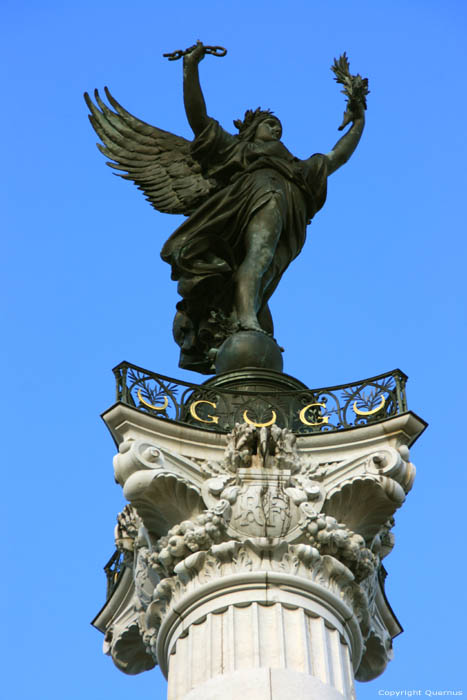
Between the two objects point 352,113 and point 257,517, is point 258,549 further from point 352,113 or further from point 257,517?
point 352,113

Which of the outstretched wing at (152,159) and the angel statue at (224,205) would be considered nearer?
the angel statue at (224,205)

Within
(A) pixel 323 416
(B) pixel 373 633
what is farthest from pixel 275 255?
(B) pixel 373 633

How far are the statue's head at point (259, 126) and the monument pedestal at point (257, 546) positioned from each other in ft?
22.1

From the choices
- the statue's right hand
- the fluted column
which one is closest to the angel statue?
the statue's right hand

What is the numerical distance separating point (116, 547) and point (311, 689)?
16.7 feet

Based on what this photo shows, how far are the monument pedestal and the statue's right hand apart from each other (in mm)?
6965

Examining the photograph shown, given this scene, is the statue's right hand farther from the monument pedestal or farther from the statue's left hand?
the monument pedestal

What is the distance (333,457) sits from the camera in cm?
2228

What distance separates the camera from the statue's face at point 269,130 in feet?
93.1

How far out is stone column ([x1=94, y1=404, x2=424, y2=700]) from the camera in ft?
65.5

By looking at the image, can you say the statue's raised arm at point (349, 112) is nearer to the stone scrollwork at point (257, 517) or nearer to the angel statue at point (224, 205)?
the angel statue at point (224, 205)

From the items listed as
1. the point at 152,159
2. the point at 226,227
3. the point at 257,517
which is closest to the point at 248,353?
the point at 226,227

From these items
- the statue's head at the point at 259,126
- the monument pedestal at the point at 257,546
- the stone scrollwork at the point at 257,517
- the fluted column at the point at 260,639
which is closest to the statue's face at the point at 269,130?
the statue's head at the point at 259,126

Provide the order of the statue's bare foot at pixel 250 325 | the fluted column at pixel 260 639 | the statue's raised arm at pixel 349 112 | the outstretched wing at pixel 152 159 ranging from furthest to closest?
1. the statue's raised arm at pixel 349 112
2. the outstretched wing at pixel 152 159
3. the statue's bare foot at pixel 250 325
4. the fluted column at pixel 260 639
